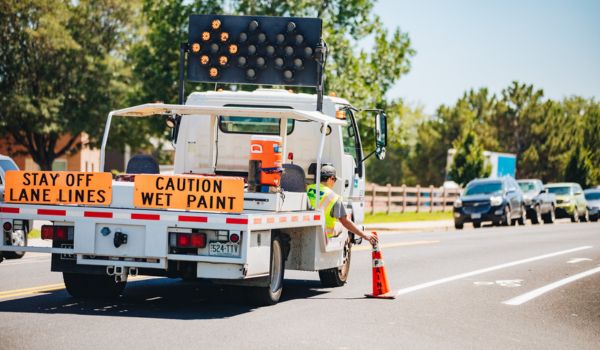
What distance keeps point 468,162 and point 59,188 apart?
184 feet

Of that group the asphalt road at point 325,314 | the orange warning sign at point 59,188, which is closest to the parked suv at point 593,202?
the asphalt road at point 325,314

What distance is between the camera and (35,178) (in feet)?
37.4

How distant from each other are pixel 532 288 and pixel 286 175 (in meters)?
4.92

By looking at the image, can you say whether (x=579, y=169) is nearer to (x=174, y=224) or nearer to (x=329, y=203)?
(x=329, y=203)

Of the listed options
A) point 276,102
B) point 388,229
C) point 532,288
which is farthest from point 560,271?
point 388,229

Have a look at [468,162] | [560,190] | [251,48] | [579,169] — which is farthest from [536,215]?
[579,169]

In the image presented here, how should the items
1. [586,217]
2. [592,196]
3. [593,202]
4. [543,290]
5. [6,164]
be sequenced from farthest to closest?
[592,196] → [593,202] → [586,217] → [6,164] → [543,290]

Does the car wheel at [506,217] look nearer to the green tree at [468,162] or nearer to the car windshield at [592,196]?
the car windshield at [592,196]

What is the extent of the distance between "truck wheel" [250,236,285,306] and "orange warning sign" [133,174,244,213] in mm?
1201

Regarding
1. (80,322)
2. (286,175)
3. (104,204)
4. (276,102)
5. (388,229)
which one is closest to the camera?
(80,322)

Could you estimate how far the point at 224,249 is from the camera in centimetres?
1080

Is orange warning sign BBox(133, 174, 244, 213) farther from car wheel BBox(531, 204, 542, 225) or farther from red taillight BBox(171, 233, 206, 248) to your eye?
car wheel BBox(531, 204, 542, 225)

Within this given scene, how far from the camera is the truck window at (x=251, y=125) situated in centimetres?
1447

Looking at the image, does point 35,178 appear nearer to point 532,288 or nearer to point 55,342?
point 55,342
